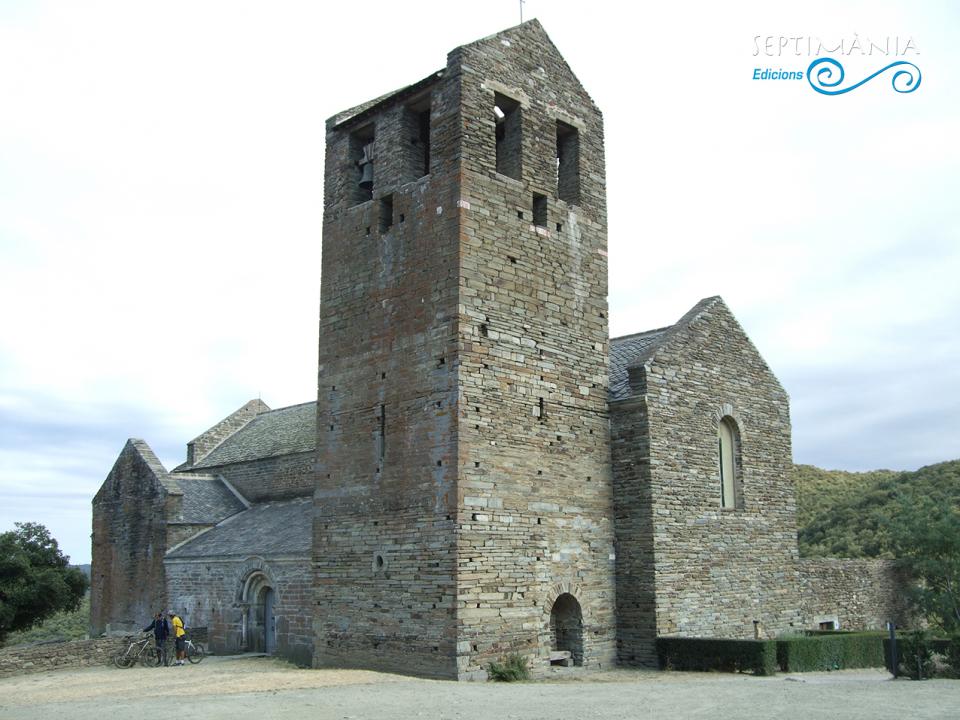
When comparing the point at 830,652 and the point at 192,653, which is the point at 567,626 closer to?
the point at 830,652

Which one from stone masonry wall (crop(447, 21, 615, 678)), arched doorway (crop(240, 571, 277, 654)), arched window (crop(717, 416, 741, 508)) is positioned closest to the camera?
stone masonry wall (crop(447, 21, 615, 678))

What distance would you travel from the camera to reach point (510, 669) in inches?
617

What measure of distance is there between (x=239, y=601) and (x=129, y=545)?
772cm

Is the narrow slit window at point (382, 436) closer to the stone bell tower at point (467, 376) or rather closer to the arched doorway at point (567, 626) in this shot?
the stone bell tower at point (467, 376)

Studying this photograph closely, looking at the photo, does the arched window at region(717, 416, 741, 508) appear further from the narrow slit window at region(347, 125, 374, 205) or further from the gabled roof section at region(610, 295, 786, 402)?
the narrow slit window at region(347, 125, 374, 205)

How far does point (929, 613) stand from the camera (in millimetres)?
24141

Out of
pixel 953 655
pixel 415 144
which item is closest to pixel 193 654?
pixel 415 144

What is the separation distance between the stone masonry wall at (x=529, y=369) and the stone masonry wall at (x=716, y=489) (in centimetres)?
124

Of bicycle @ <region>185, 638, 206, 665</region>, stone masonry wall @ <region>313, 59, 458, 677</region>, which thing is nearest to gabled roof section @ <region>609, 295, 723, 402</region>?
stone masonry wall @ <region>313, 59, 458, 677</region>

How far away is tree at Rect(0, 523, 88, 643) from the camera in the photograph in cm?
2889

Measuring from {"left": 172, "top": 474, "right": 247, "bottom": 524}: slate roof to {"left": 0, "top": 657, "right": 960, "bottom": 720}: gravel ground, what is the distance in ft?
34.8

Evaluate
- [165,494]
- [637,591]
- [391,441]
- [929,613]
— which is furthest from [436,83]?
[929,613]

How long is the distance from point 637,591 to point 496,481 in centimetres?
421

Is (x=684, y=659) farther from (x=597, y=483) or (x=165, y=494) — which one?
(x=165, y=494)
